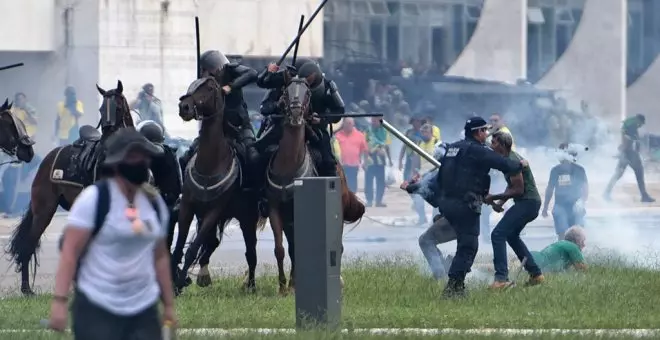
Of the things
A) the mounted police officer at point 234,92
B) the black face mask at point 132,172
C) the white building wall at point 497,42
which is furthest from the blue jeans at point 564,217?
the white building wall at point 497,42

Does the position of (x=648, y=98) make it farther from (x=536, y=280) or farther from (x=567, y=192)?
(x=536, y=280)

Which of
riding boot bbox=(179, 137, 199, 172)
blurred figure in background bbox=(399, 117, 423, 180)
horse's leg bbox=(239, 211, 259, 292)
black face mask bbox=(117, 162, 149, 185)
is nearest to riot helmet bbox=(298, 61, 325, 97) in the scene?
riding boot bbox=(179, 137, 199, 172)

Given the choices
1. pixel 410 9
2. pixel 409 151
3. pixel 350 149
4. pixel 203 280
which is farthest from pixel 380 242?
pixel 410 9

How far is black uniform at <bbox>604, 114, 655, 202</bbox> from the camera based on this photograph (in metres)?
29.2

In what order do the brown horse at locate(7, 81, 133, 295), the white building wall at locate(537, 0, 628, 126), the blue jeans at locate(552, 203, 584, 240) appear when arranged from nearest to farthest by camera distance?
the brown horse at locate(7, 81, 133, 295)
the blue jeans at locate(552, 203, 584, 240)
the white building wall at locate(537, 0, 628, 126)

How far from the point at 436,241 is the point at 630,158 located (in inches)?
540

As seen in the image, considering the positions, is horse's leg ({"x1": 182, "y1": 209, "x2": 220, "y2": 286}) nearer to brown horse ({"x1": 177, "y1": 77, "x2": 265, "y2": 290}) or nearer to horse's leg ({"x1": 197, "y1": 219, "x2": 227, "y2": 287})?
brown horse ({"x1": 177, "y1": 77, "x2": 265, "y2": 290})

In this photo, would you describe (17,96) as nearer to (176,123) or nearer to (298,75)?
(176,123)

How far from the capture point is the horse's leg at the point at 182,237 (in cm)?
1493

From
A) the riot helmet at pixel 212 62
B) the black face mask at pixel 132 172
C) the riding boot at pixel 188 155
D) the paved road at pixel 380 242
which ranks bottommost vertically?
the paved road at pixel 380 242

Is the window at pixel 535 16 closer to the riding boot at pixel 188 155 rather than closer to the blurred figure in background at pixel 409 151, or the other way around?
the blurred figure in background at pixel 409 151

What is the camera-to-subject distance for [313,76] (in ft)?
49.9

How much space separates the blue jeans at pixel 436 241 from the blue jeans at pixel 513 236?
2.30 ft

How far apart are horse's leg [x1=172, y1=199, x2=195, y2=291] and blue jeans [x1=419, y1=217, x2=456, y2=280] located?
2.50m
